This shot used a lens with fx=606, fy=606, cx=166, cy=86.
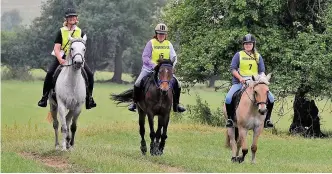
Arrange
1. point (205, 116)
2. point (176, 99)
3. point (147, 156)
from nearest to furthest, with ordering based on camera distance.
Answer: point (147, 156) → point (176, 99) → point (205, 116)

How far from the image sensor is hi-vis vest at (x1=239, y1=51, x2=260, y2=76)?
13.6 metres

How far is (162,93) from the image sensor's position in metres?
13.7

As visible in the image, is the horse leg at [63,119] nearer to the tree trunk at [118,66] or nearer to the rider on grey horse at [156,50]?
the rider on grey horse at [156,50]

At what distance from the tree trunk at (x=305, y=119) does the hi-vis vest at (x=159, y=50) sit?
1496cm

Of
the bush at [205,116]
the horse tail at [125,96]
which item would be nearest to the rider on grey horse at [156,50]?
the horse tail at [125,96]

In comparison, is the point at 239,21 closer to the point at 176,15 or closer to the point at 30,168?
the point at 176,15

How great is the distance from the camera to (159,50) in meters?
14.3

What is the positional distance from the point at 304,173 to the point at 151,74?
4299 millimetres

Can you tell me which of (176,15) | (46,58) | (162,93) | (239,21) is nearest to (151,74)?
(162,93)

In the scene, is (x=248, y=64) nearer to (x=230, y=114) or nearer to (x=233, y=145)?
(x=230, y=114)

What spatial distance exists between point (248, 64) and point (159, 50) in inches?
84.2

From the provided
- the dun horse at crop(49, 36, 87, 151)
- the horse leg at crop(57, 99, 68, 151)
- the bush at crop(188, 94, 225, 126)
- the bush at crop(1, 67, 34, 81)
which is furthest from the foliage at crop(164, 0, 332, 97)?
the bush at crop(1, 67, 34, 81)

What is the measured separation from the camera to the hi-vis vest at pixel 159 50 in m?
14.3

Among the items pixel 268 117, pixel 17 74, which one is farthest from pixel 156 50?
pixel 17 74
